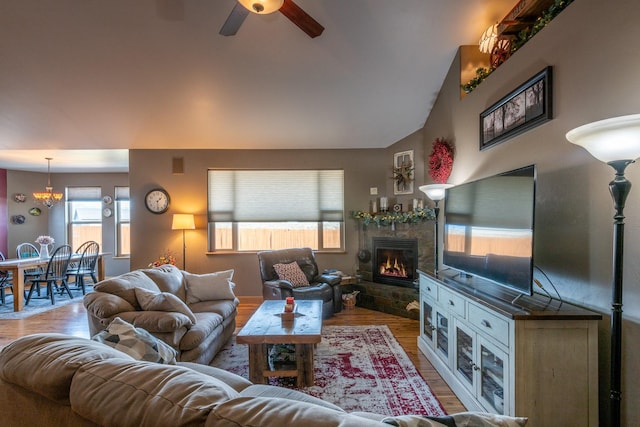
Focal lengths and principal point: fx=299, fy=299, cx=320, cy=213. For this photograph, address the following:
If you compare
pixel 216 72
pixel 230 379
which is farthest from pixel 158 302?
pixel 216 72

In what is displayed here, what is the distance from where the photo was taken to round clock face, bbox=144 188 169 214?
5.06 meters

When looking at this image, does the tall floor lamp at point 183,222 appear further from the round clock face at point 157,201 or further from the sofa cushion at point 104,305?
the sofa cushion at point 104,305

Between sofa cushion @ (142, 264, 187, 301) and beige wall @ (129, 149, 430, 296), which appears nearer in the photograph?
sofa cushion @ (142, 264, 187, 301)

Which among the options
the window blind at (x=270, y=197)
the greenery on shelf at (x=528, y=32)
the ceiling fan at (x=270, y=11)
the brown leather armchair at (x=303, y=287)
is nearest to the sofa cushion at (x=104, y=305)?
the brown leather armchair at (x=303, y=287)

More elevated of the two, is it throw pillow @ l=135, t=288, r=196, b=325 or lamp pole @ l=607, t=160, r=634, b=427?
lamp pole @ l=607, t=160, r=634, b=427

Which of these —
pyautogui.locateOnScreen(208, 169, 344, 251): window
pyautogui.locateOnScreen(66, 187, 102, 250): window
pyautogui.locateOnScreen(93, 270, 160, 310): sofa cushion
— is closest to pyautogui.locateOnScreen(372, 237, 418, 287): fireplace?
pyautogui.locateOnScreen(208, 169, 344, 251): window

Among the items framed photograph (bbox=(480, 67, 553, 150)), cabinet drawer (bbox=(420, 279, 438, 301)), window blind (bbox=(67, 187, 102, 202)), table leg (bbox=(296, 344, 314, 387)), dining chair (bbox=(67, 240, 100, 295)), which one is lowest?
table leg (bbox=(296, 344, 314, 387))

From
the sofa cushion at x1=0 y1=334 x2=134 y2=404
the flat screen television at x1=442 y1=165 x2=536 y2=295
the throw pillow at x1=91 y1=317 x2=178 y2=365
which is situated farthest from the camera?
the flat screen television at x1=442 y1=165 x2=536 y2=295

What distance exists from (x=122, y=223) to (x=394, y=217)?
6328 mm

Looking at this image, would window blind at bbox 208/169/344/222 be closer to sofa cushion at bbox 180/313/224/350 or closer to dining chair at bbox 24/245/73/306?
sofa cushion at bbox 180/313/224/350

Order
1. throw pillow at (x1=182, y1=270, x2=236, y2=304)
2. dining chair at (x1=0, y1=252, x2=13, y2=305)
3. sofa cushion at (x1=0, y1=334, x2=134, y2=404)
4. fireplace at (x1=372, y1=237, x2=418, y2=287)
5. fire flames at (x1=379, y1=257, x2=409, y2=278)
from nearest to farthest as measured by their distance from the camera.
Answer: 1. sofa cushion at (x1=0, y1=334, x2=134, y2=404)
2. throw pillow at (x1=182, y1=270, x2=236, y2=304)
3. fireplace at (x1=372, y1=237, x2=418, y2=287)
4. fire flames at (x1=379, y1=257, x2=409, y2=278)
5. dining chair at (x1=0, y1=252, x2=13, y2=305)

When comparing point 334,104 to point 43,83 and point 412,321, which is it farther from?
point 43,83

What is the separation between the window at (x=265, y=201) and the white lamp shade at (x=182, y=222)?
16.4 inches

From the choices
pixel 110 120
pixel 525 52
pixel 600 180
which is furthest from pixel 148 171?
pixel 600 180
